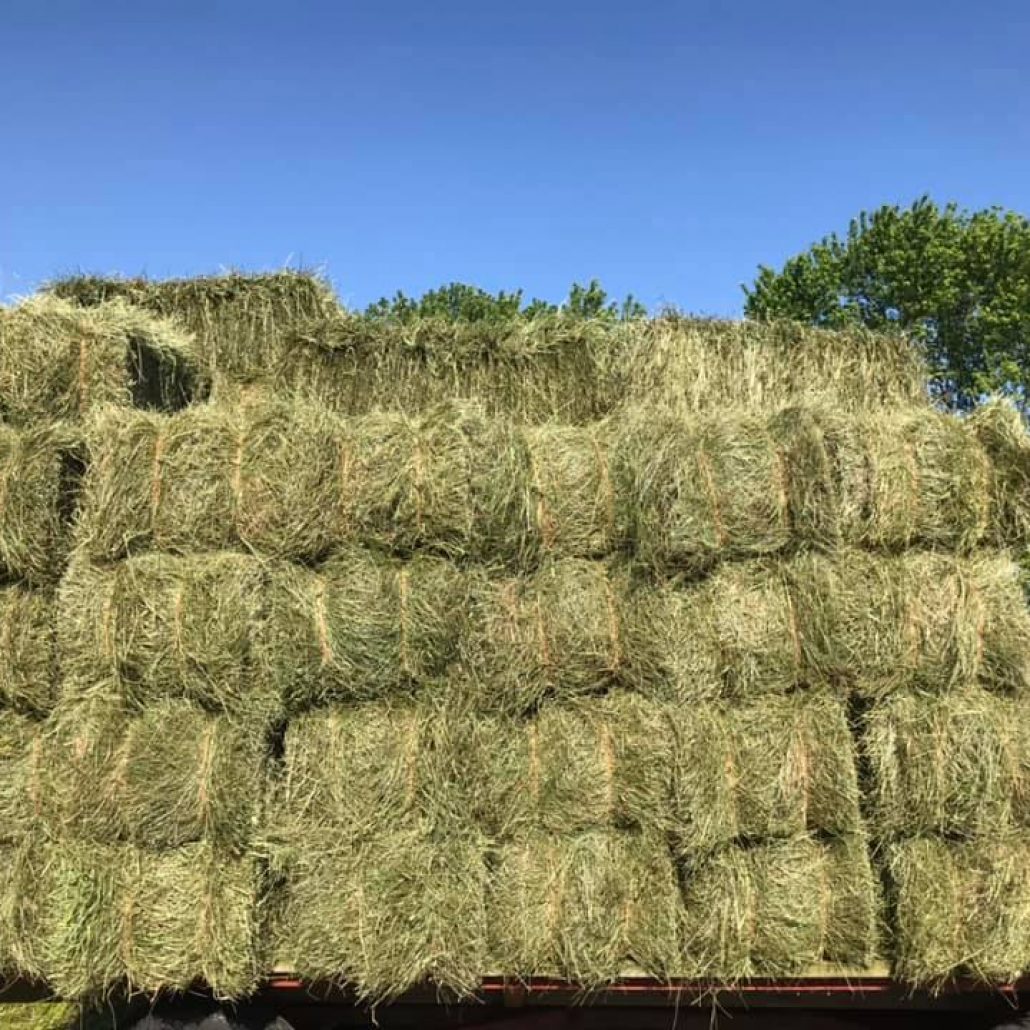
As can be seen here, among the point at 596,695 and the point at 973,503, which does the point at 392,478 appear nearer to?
the point at 596,695

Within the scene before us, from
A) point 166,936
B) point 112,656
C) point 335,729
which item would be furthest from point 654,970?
point 112,656

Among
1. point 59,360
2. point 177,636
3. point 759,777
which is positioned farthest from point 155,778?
point 759,777

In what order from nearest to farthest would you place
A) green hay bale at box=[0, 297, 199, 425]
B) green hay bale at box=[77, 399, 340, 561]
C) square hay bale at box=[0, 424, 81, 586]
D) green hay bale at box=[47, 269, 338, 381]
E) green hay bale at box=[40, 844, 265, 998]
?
green hay bale at box=[40, 844, 265, 998] < green hay bale at box=[77, 399, 340, 561] < square hay bale at box=[0, 424, 81, 586] < green hay bale at box=[0, 297, 199, 425] < green hay bale at box=[47, 269, 338, 381]

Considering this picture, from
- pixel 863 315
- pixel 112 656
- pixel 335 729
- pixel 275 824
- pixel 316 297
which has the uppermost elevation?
pixel 863 315

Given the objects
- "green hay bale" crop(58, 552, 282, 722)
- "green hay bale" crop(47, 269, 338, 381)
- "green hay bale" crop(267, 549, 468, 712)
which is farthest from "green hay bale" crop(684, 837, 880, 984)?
"green hay bale" crop(47, 269, 338, 381)

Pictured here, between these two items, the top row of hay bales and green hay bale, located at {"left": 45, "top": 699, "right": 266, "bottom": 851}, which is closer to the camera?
green hay bale, located at {"left": 45, "top": 699, "right": 266, "bottom": 851}

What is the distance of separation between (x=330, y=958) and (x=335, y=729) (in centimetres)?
87

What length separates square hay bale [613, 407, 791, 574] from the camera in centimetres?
376

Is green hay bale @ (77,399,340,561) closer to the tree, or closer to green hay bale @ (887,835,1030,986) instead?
green hay bale @ (887,835,1030,986)

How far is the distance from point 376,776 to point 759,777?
156 centimetres

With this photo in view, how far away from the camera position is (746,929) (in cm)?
354

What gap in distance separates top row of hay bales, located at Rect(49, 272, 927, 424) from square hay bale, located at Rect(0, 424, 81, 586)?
4.60 ft

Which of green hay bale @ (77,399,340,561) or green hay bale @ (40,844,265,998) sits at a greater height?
green hay bale @ (77,399,340,561)

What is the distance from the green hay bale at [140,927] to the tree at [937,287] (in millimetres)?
20660
